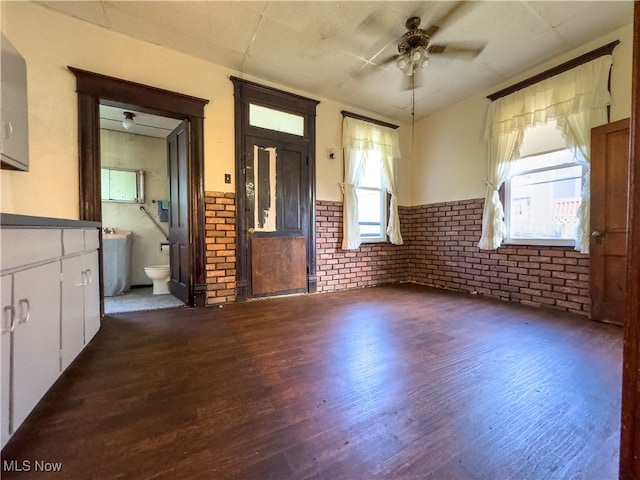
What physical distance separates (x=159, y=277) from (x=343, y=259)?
2.69 m

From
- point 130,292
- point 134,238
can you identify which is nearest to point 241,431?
point 130,292

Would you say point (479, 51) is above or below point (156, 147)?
above

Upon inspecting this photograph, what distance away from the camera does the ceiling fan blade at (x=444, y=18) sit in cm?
219

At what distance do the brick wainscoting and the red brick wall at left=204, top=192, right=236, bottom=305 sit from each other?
303 centimetres

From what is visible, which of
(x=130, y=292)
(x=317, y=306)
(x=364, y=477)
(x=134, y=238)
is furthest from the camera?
(x=134, y=238)

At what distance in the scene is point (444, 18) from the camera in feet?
7.64

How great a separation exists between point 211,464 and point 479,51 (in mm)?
3966

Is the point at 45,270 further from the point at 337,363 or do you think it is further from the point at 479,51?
the point at 479,51

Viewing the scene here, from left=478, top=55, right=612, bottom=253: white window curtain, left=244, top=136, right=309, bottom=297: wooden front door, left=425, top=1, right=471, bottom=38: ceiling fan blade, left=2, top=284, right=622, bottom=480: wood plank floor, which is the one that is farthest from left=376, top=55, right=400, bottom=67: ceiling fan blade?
left=2, top=284, right=622, bottom=480: wood plank floor

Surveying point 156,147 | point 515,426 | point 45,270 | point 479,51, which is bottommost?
point 515,426

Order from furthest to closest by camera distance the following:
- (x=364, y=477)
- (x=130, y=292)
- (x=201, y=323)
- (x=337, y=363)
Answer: (x=130, y=292), (x=201, y=323), (x=337, y=363), (x=364, y=477)

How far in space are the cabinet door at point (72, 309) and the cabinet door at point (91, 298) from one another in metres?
0.09

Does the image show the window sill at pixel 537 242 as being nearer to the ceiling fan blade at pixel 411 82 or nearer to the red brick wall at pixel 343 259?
the red brick wall at pixel 343 259

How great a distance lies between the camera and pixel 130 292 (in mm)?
3840
